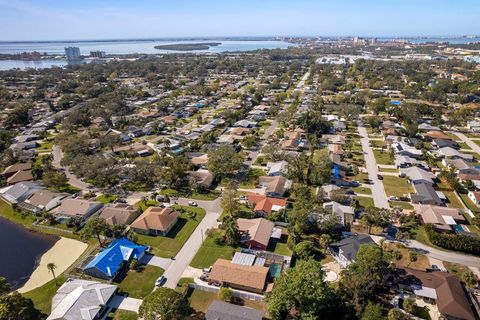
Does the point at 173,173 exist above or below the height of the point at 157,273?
above

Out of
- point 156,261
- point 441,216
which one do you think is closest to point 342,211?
point 441,216

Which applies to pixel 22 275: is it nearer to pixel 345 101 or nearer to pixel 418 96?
pixel 345 101

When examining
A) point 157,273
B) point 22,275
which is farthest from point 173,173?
point 22,275

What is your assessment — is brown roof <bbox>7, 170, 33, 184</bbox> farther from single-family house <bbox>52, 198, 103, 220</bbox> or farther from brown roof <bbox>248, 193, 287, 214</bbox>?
brown roof <bbox>248, 193, 287, 214</bbox>

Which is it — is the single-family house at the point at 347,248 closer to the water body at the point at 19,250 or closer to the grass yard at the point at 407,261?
the grass yard at the point at 407,261

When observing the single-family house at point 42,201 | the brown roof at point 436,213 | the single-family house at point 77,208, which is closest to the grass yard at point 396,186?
the brown roof at point 436,213

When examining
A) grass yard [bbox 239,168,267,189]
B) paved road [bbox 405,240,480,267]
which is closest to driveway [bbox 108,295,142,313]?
grass yard [bbox 239,168,267,189]

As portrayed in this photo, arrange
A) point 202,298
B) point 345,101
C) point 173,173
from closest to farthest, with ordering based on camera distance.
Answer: point 202,298
point 173,173
point 345,101
